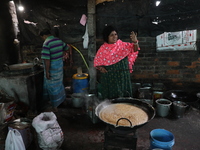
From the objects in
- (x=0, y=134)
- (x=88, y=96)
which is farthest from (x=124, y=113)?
(x=0, y=134)

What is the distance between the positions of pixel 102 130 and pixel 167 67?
331 centimetres

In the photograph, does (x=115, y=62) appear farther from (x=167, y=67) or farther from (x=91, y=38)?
(x=167, y=67)

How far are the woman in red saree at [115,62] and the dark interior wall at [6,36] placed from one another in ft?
11.1

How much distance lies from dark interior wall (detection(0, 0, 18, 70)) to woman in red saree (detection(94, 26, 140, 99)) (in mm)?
3395

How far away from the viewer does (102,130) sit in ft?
12.0

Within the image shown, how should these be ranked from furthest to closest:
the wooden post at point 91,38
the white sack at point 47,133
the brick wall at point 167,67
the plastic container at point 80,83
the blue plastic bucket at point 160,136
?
1. the brick wall at point 167,67
2. the plastic container at point 80,83
3. the wooden post at point 91,38
4. the white sack at point 47,133
5. the blue plastic bucket at point 160,136

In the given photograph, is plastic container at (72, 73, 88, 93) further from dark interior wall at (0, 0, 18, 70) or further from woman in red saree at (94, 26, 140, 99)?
dark interior wall at (0, 0, 18, 70)

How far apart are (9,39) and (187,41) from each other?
600 centimetres

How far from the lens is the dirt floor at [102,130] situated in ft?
10.3

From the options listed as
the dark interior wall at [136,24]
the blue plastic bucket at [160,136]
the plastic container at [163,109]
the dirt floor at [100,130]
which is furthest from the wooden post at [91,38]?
the blue plastic bucket at [160,136]

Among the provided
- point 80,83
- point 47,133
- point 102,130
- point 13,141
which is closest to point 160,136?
point 102,130

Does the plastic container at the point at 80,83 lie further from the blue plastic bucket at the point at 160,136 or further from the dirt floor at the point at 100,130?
the blue plastic bucket at the point at 160,136

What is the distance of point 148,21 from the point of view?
4.49 meters

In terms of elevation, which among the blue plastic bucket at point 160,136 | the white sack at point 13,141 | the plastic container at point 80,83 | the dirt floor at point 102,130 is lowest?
the dirt floor at point 102,130
